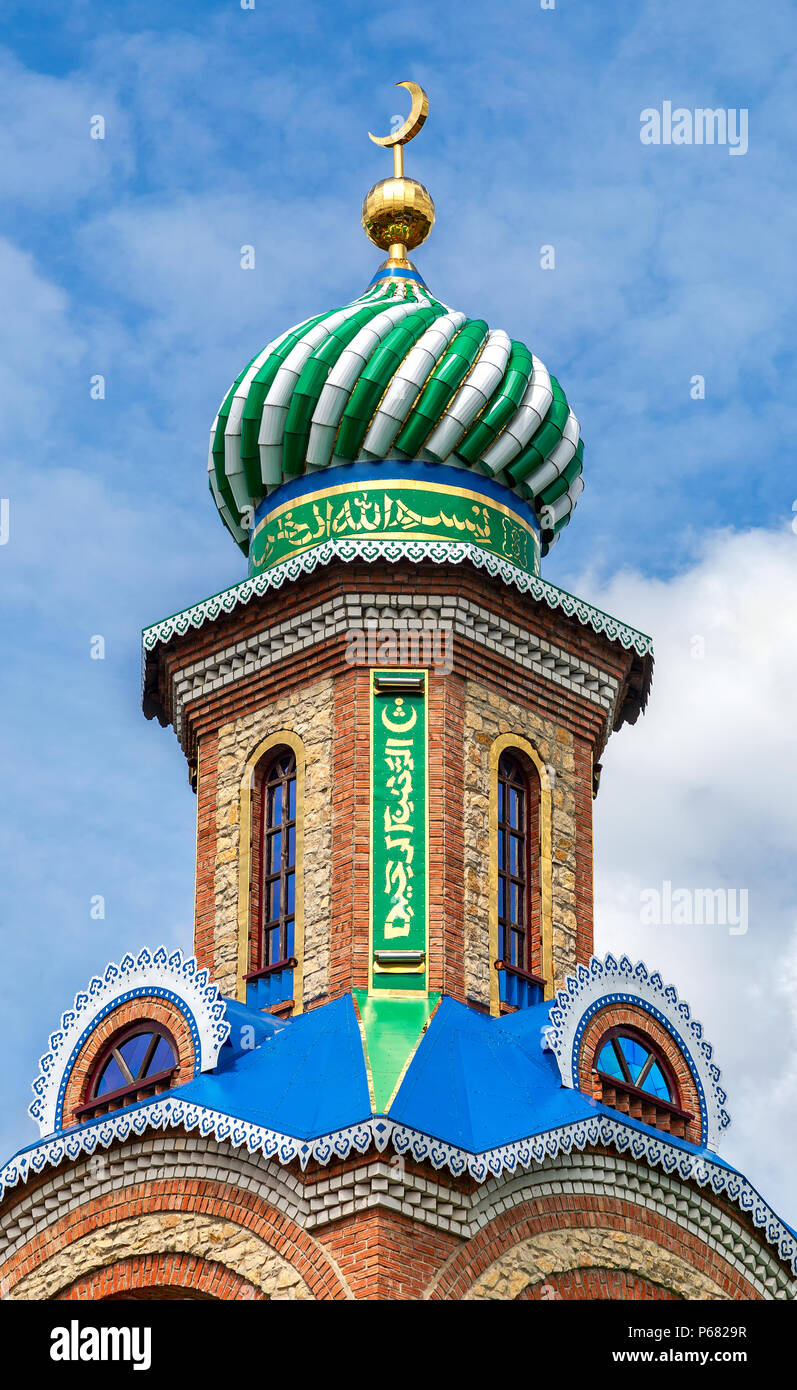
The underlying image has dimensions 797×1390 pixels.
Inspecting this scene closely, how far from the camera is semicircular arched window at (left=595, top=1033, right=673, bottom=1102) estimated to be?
20109 millimetres

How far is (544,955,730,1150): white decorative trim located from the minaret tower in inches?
1.0

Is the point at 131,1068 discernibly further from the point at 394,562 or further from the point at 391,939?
the point at 394,562

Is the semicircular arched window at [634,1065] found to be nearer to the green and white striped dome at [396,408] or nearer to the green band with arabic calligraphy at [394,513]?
the green band with arabic calligraphy at [394,513]

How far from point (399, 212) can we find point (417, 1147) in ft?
29.8

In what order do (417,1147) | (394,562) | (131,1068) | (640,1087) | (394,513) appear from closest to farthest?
(417,1147)
(131,1068)
(640,1087)
(394,562)
(394,513)

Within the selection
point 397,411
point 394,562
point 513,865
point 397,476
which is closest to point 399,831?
point 513,865

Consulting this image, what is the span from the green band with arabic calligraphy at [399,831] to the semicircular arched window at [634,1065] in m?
1.39

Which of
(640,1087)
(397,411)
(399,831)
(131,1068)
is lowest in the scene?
(640,1087)

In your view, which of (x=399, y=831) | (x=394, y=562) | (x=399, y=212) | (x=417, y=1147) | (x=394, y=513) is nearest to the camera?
(x=417, y=1147)

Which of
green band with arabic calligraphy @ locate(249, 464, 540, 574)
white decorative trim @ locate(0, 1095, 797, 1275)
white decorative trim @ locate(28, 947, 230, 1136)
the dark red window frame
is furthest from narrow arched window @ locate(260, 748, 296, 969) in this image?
the dark red window frame

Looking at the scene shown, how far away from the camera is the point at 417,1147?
18.3 meters

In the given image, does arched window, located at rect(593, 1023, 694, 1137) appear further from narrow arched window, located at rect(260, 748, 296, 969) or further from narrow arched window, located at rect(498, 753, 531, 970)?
narrow arched window, located at rect(260, 748, 296, 969)

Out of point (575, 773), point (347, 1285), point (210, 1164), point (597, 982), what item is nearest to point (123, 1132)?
point (210, 1164)
